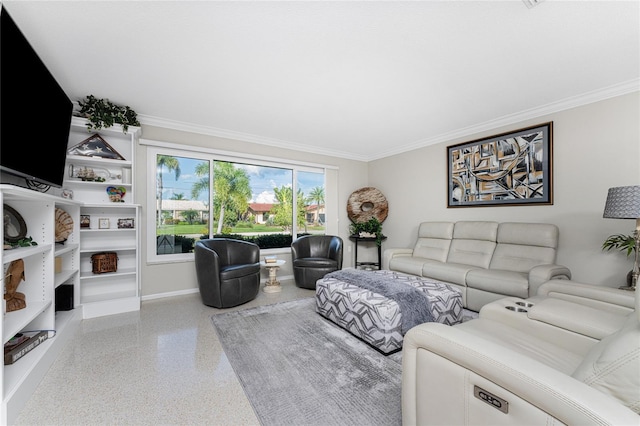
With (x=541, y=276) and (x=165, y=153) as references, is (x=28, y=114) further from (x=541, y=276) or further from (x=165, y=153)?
(x=541, y=276)

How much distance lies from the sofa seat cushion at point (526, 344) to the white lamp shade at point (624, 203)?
1.49m

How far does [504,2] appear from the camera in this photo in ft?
5.64

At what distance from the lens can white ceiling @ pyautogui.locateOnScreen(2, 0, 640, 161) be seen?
1795 millimetres

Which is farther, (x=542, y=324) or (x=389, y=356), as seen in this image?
(x=389, y=356)

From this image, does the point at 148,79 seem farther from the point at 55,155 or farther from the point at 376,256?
the point at 376,256

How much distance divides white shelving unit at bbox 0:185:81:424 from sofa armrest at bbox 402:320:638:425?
217 cm

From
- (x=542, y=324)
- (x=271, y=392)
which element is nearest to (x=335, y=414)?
(x=271, y=392)

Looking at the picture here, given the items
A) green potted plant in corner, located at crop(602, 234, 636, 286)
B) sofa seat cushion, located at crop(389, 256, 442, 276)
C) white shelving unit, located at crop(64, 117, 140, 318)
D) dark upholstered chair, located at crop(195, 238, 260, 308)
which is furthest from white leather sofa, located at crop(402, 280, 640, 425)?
white shelving unit, located at crop(64, 117, 140, 318)

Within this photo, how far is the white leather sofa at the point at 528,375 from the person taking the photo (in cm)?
76

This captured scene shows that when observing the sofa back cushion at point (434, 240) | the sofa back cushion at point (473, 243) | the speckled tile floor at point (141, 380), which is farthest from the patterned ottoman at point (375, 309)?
the sofa back cushion at point (434, 240)

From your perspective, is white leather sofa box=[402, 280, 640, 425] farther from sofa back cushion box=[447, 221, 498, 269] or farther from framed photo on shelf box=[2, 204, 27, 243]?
framed photo on shelf box=[2, 204, 27, 243]

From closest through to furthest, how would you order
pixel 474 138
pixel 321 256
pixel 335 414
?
pixel 335 414
pixel 474 138
pixel 321 256

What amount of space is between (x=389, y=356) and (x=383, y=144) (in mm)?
3826

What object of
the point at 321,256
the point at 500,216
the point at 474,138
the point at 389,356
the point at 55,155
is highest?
the point at 474,138
